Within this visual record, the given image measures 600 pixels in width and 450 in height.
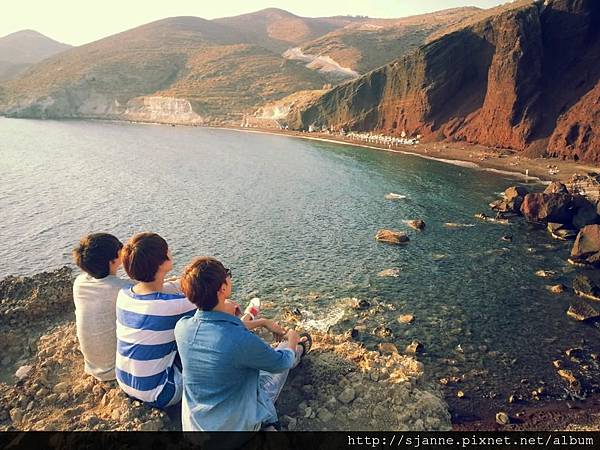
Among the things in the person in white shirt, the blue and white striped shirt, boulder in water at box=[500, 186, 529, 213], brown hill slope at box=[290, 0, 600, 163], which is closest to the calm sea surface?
boulder in water at box=[500, 186, 529, 213]

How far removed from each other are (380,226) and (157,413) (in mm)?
25547

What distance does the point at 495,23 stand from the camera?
6762cm

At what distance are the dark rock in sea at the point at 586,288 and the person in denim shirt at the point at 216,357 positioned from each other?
19.1m

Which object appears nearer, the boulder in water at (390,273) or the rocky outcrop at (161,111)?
the boulder in water at (390,273)

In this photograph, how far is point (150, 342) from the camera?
7137mm

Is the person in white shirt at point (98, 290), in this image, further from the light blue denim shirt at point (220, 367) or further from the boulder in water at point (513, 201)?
the boulder in water at point (513, 201)

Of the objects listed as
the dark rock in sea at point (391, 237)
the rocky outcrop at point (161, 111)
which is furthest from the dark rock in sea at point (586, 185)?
the rocky outcrop at point (161, 111)

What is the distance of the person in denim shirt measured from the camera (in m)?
5.74

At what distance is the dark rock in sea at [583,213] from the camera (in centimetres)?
2995

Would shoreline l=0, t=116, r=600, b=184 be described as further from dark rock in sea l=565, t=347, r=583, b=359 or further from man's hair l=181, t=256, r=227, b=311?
man's hair l=181, t=256, r=227, b=311

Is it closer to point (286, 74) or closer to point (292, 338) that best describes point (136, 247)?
point (292, 338)

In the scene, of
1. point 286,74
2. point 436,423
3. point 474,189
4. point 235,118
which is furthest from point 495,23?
point 286,74

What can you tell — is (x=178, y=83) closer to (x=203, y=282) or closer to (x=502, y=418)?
(x=502, y=418)

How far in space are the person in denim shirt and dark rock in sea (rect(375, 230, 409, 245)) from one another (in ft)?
72.6
